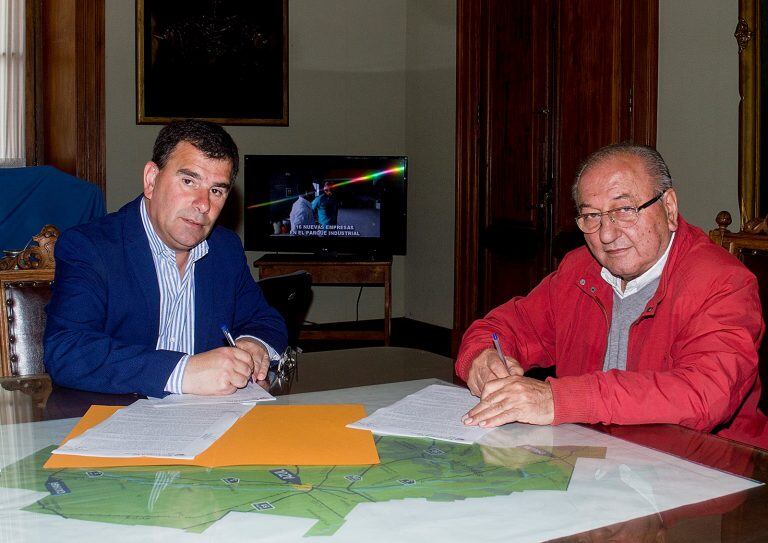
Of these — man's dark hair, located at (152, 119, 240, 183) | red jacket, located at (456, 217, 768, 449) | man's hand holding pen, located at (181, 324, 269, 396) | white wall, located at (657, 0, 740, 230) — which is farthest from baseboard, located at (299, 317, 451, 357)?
man's hand holding pen, located at (181, 324, 269, 396)

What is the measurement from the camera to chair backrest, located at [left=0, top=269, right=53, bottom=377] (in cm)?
191

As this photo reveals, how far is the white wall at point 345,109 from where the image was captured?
579 centimetres

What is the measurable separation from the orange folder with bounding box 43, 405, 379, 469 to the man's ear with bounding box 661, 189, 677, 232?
769 mm

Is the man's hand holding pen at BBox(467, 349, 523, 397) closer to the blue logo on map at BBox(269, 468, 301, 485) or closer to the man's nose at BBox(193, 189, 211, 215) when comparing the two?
the blue logo on map at BBox(269, 468, 301, 485)

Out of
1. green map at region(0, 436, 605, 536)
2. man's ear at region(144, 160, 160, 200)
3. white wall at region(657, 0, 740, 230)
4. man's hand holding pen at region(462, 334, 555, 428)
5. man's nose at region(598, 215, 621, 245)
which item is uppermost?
white wall at region(657, 0, 740, 230)

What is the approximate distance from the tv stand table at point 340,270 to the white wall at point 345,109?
536 millimetres

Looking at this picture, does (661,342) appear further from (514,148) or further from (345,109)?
(345,109)

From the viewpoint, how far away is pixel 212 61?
588 centimetres

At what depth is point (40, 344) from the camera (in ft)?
6.33

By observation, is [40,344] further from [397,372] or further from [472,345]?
[472,345]

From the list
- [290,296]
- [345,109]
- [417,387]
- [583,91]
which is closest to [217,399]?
[417,387]

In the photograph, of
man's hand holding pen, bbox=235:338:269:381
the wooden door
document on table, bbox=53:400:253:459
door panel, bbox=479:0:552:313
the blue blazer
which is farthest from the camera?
door panel, bbox=479:0:552:313

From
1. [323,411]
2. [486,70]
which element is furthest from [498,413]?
[486,70]

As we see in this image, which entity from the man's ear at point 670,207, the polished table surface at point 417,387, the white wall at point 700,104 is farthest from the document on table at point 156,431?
the white wall at point 700,104
